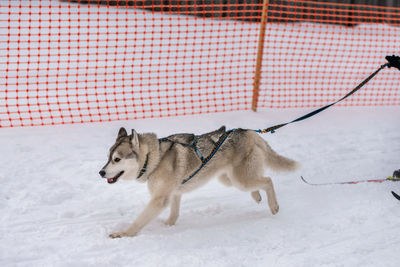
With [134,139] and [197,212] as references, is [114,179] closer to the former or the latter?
[134,139]

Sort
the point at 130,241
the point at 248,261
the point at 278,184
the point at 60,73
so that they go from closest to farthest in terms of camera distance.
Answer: the point at 248,261, the point at 130,241, the point at 278,184, the point at 60,73

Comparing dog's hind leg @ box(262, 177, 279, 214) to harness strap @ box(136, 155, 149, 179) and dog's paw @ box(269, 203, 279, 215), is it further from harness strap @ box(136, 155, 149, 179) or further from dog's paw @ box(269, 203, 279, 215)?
harness strap @ box(136, 155, 149, 179)

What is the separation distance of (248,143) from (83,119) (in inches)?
139

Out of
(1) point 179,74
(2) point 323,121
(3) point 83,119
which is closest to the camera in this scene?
(3) point 83,119

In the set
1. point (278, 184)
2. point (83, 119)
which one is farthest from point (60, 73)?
point (278, 184)

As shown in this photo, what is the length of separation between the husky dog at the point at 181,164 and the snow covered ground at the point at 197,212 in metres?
0.29

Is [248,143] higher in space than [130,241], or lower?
higher

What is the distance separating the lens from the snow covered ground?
10.6 ft

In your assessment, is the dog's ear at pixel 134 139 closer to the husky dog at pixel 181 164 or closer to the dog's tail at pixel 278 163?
the husky dog at pixel 181 164

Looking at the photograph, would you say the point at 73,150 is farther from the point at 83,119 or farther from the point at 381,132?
the point at 381,132

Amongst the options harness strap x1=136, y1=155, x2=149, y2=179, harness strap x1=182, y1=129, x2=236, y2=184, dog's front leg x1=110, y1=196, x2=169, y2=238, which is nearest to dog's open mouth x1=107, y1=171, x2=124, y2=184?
harness strap x1=136, y1=155, x2=149, y2=179

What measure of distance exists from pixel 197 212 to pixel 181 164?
2.21 ft

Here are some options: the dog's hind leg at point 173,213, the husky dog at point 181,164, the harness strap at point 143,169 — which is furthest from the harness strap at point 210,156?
the harness strap at point 143,169

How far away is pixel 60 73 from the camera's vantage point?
329 inches
